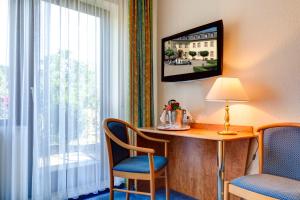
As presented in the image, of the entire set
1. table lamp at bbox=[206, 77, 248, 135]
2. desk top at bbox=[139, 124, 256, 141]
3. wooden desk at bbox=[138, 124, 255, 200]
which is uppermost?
table lamp at bbox=[206, 77, 248, 135]

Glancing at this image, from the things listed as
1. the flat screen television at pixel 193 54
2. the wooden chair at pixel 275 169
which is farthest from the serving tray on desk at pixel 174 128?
the wooden chair at pixel 275 169

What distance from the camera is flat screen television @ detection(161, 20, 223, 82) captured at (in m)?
2.26

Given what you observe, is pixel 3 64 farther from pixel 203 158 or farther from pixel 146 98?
pixel 203 158

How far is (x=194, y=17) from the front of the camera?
103 inches

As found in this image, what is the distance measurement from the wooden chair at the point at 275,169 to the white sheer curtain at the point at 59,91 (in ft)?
4.93

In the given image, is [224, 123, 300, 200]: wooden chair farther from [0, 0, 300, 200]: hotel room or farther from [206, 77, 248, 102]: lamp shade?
[206, 77, 248, 102]: lamp shade

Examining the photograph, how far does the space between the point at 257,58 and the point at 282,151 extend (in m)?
0.81

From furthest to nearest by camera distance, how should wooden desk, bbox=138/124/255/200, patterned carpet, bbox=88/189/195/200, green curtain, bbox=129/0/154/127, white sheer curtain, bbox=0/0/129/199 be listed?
1. green curtain, bbox=129/0/154/127
2. patterned carpet, bbox=88/189/195/200
3. white sheer curtain, bbox=0/0/129/199
4. wooden desk, bbox=138/124/255/200

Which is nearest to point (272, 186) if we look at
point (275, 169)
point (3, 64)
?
point (275, 169)

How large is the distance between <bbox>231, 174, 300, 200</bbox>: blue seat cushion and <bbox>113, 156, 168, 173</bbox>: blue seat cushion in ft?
2.10

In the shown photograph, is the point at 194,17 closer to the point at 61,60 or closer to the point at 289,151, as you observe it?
the point at 61,60

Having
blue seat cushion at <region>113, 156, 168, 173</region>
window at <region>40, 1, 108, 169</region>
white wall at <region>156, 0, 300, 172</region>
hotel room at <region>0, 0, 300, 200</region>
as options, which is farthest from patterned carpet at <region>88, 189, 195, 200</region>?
white wall at <region>156, 0, 300, 172</region>

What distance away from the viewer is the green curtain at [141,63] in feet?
9.15

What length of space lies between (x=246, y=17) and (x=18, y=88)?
2.14 m
